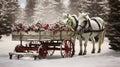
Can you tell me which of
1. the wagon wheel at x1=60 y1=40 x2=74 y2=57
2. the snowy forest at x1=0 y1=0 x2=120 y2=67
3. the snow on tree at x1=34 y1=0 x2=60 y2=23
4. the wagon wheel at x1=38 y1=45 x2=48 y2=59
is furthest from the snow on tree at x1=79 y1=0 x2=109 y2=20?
the snow on tree at x1=34 y1=0 x2=60 y2=23

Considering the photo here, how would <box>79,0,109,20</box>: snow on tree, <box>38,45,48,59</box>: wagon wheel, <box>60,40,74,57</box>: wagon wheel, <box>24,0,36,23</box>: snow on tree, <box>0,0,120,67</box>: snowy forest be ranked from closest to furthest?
<box>0,0,120,67</box>: snowy forest
<box>38,45,48,59</box>: wagon wheel
<box>60,40,74,57</box>: wagon wheel
<box>79,0,109,20</box>: snow on tree
<box>24,0,36,23</box>: snow on tree

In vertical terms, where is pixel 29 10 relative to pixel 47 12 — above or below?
above

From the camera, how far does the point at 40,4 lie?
95.4 meters

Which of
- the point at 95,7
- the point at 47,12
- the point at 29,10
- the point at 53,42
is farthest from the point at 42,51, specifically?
the point at 29,10

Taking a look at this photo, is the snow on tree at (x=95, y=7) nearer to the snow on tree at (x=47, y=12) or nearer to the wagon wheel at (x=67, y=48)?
the wagon wheel at (x=67, y=48)

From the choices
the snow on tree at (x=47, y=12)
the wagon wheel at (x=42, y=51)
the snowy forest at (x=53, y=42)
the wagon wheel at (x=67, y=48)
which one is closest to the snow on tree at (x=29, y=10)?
the snowy forest at (x=53, y=42)

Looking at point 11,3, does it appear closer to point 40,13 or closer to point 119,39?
point 40,13

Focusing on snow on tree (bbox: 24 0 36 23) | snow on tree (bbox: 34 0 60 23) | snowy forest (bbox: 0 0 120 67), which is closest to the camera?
snowy forest (bbox: 0 0 120 67)

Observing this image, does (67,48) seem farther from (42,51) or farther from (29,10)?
(29,10)

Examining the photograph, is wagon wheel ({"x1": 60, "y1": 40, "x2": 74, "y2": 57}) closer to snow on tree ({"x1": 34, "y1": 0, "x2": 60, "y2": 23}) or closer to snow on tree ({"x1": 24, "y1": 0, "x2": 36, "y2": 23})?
snow on tree ({"x1": 34, "y1": 0, "x2": 60, "y2": 23})

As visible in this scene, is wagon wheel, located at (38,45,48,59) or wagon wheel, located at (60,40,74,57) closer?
wagon wheel, located at (38,45,48,59)

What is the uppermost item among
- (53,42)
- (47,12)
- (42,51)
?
(47,12)

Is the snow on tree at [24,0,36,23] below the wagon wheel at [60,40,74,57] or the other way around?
the other way around

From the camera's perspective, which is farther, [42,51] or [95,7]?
[95,7]
